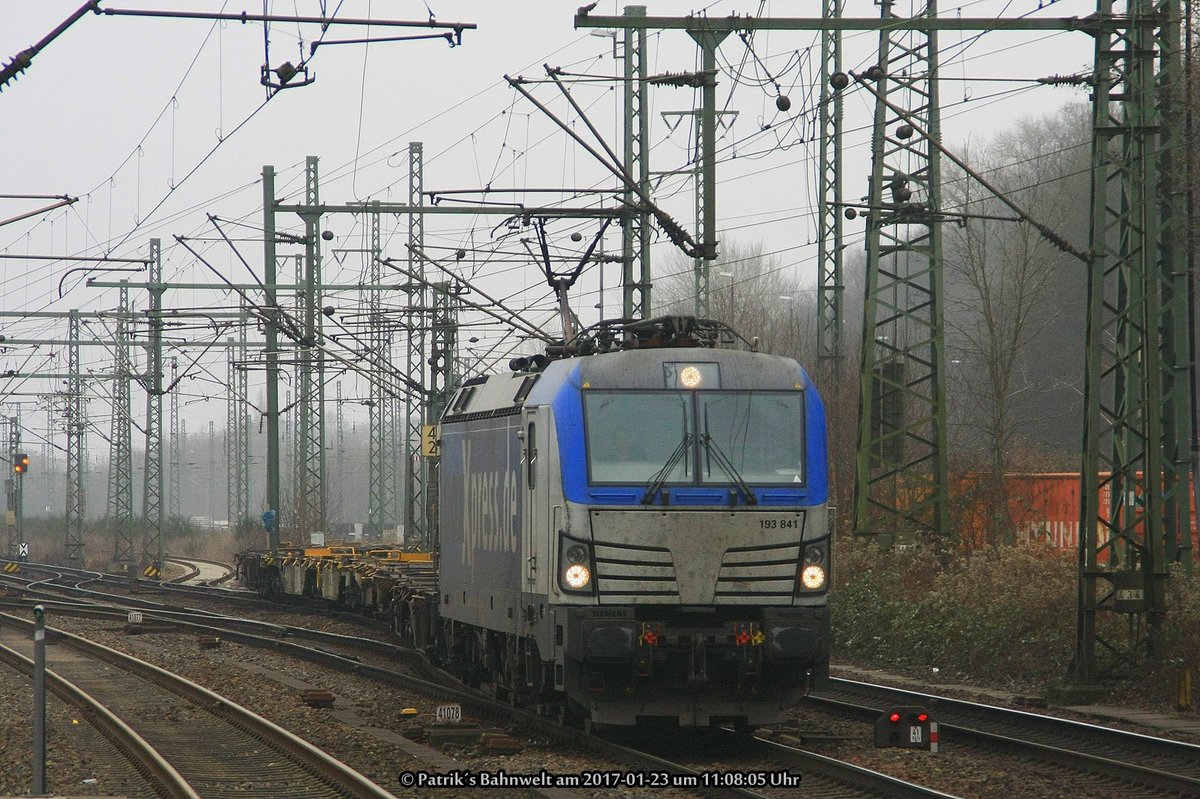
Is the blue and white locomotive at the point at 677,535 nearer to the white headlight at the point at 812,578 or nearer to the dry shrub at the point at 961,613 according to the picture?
the white headlight at the point at 812,578

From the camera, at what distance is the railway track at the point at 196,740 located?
11.9m

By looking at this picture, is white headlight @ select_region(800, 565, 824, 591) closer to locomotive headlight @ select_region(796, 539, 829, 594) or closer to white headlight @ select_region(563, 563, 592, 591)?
locomotive headlight @ select_region(796, 539, 829, 594)

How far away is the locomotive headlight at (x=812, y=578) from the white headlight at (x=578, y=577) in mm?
1806

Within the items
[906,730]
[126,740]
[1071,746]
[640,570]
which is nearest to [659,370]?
[640,570]

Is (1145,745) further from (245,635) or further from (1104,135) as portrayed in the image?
(245,635)

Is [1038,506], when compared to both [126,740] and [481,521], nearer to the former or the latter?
[481,521]

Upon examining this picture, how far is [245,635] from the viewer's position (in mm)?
27875

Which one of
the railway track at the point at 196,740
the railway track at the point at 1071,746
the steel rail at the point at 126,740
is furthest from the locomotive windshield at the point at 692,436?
the steel rail at the point at 126,740

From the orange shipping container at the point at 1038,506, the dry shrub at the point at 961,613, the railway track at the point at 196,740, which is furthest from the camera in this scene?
the orange shipping container at the point at 1038,506

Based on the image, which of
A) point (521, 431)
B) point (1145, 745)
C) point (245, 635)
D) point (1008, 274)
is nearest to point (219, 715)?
point (521, 431)

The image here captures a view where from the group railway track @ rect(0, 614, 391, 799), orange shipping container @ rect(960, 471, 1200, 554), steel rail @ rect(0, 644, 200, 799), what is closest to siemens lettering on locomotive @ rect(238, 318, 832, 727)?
railway track @ rect(0, 614, 391, 799)

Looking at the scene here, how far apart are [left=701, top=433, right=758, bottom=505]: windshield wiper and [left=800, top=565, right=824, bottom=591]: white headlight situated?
738 mm

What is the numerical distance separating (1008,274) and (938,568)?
2779 centimetres

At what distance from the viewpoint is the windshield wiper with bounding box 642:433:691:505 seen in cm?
1258
